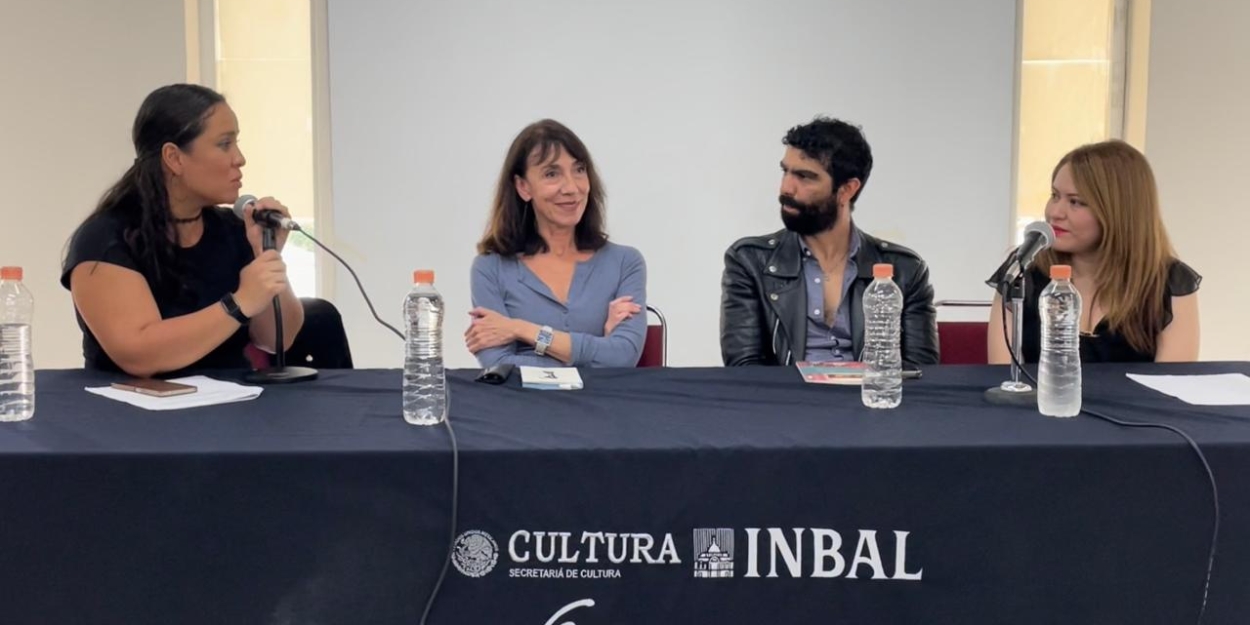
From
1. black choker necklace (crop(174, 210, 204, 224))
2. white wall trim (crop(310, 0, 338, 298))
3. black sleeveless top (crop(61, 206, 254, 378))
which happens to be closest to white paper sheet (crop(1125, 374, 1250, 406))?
black sleeveless top (crop(61, 206, 254, 378))

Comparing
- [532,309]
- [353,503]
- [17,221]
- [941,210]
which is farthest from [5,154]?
[941,210]

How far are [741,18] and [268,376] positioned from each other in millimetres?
2608

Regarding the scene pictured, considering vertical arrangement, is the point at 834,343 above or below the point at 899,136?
below

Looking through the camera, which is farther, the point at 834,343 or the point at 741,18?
the point at 741,18

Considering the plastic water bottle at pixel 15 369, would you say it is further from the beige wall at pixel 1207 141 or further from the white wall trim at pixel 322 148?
the beige wall at pixel 1207 141

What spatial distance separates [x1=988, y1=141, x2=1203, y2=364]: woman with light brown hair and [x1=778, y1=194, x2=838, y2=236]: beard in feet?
1.74

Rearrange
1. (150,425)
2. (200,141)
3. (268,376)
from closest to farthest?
(150,425)
(268,376)
(200,141)

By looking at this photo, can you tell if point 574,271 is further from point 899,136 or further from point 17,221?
point 17,221

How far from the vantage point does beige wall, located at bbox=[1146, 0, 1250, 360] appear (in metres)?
4.12

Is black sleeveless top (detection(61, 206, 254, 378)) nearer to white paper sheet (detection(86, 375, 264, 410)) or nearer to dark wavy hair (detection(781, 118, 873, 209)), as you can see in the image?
white paper sheet (detection(86, 375, 264, 410))

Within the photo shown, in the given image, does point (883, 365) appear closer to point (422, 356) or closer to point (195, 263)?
point (422, 356)

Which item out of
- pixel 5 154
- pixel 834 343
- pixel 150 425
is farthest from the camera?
pixel 5 154

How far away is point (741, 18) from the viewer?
4.03m

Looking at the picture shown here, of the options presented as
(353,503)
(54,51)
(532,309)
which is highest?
(54,51)
